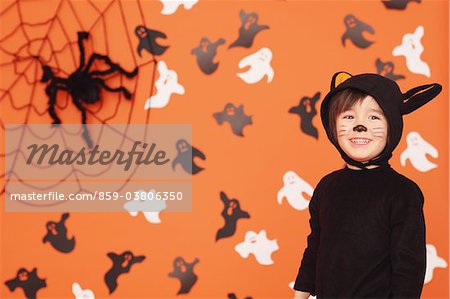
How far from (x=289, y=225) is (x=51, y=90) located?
3.26ft

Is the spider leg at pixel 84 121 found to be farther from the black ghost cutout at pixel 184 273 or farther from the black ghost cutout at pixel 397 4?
the black ghost cutout at pixel 397 4

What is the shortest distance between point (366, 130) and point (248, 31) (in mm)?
774

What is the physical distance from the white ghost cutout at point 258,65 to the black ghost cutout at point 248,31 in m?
0.05

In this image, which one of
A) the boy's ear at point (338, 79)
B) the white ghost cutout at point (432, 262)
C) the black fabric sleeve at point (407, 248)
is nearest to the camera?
the black fabric sleeve at point (407, 248)

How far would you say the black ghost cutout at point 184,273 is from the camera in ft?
5.87

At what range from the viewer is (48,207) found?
5.97ft

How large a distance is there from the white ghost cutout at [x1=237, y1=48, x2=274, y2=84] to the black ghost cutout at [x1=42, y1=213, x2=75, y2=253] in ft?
2.76

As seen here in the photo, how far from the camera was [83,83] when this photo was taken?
179 centimetres

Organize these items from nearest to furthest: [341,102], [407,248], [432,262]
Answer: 1. [407,248]
2. [341,102]
3. [432,262]

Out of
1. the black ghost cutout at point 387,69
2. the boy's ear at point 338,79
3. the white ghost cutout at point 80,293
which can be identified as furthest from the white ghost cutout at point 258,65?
the white ghost cutout at point 80,293

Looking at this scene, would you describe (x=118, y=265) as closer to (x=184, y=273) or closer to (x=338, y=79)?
(x=184, y=273)

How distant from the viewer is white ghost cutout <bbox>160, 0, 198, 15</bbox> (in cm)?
181

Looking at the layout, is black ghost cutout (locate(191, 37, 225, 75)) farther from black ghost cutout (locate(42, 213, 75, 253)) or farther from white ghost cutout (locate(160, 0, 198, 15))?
black ghost cutout (locate(42, 213, 75, 253))

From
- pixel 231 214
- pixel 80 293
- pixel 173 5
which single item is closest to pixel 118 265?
pixel 80 293
